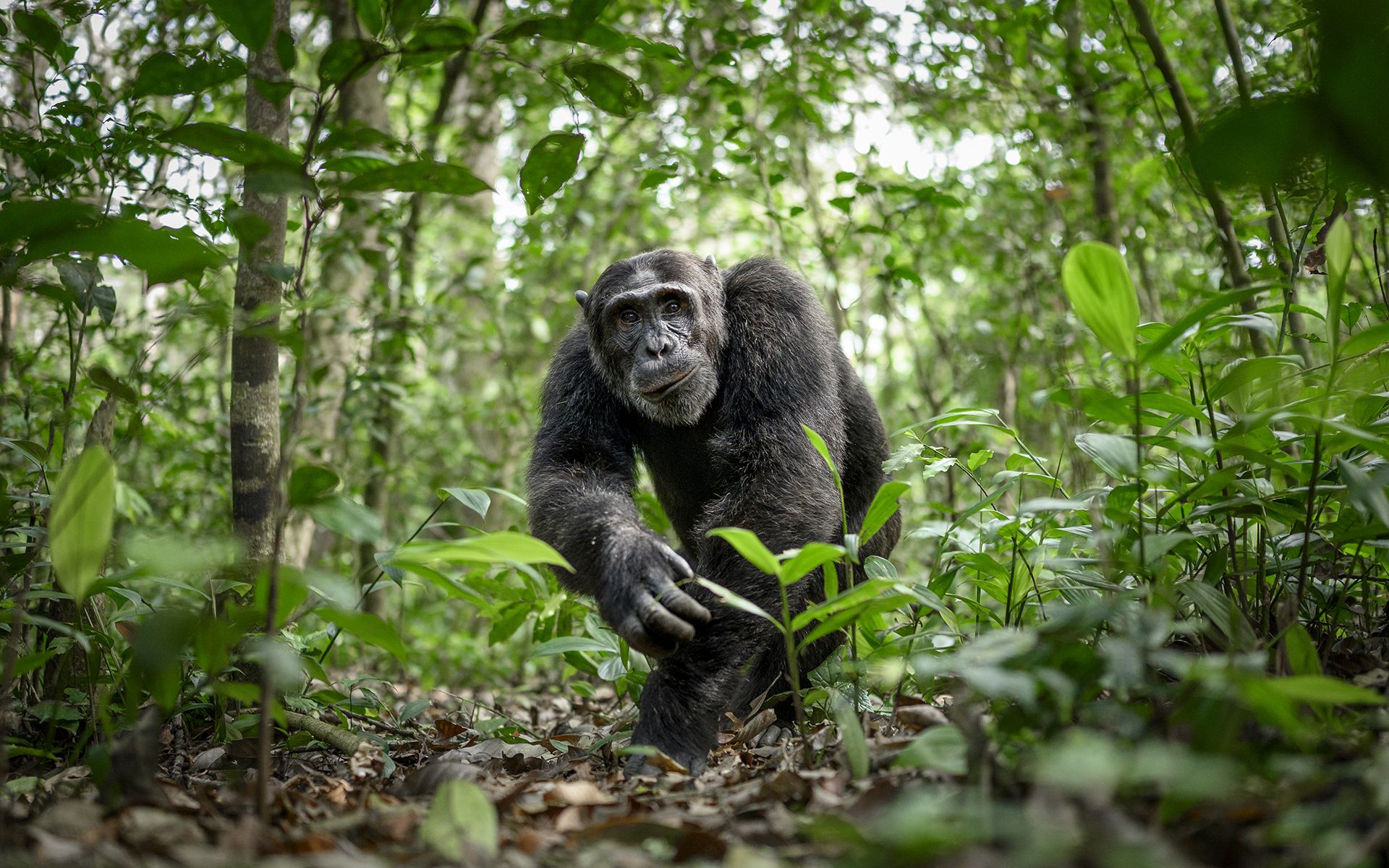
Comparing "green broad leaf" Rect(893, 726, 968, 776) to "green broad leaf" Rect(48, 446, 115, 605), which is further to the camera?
"green broad leaf" Rect(48, 446, 115, 605)

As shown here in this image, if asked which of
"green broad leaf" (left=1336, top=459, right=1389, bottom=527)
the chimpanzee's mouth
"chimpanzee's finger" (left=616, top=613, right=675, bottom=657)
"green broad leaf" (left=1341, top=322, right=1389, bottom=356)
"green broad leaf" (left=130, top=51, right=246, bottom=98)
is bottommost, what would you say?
"chimpanzee's finger" (left=616, top=613, right=675, bottom=657)

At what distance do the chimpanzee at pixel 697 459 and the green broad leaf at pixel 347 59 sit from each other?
1.95m

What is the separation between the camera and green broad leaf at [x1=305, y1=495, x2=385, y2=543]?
7.06 feet

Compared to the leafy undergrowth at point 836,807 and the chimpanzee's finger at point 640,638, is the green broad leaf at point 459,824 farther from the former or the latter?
the chimpanzee's finger at point 640,638

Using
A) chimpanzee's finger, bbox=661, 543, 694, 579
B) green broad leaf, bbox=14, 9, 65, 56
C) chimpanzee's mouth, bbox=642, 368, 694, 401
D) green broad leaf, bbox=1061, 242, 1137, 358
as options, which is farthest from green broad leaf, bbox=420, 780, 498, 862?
green broad leaf, bbox=14, 9, 65, 56

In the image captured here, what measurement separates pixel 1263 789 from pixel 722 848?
113 cm

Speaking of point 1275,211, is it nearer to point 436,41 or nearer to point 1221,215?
point 1221,215

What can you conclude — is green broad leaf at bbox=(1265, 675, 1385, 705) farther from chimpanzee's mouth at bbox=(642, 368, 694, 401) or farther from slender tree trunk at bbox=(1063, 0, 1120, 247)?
slender tree trunk at bbox=(1063, 0, 1120, 247)

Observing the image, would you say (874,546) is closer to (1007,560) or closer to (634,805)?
(1007,560)

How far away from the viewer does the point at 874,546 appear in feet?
16.9

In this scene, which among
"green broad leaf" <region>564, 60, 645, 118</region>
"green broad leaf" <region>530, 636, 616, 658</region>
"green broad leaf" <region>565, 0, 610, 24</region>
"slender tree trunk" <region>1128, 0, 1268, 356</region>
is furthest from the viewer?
"slender tree trunk" <region>1128, 0, 1268, 356</region>

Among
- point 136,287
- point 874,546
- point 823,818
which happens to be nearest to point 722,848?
point 823,818

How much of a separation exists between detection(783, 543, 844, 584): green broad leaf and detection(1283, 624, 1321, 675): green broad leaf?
1155 millimetres

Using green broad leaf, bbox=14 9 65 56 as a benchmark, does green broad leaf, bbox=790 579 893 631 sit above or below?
below
